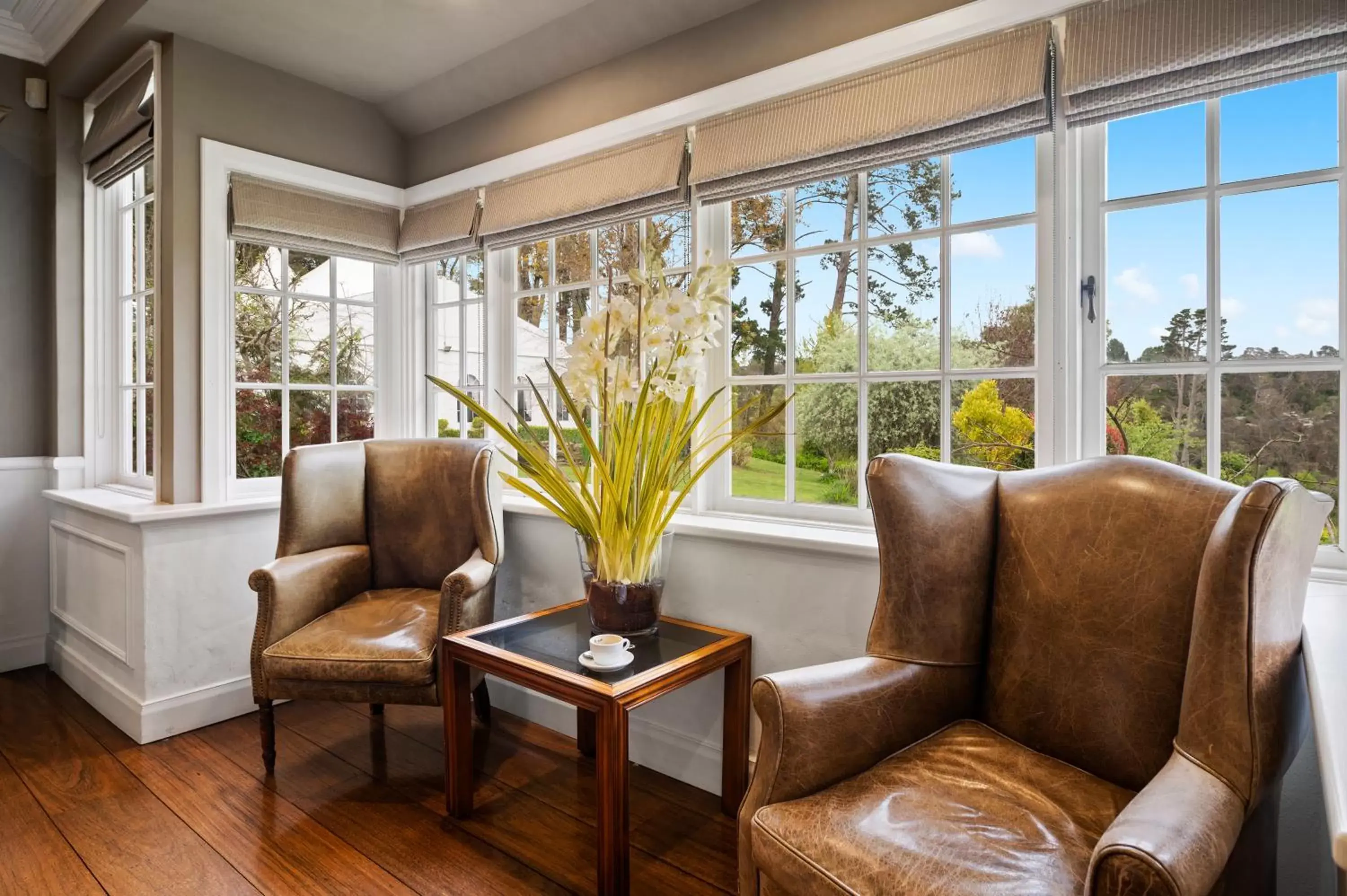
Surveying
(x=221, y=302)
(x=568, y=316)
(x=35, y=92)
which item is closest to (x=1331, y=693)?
(x=568, y=316)

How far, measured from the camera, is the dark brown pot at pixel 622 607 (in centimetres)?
203


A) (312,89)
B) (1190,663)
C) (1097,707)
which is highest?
(312,89)

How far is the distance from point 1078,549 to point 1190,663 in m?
0.35

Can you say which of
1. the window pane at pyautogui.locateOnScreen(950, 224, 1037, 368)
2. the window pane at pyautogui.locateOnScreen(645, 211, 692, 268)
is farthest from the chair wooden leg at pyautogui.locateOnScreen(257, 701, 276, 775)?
the window pane at pyautogui.locateOnScreen(950, 224, 1037, 368)

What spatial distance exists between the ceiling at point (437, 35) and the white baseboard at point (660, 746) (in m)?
2.12

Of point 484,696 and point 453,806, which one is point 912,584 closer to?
point 453,806

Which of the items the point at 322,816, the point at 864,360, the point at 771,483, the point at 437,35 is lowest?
the point at 322,816

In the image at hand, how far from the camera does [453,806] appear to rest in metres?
2.05

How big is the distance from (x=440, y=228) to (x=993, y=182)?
2.19 m

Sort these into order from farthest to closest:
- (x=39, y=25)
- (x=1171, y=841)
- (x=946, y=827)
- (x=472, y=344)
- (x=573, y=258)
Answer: (x=472, y=344) < (x=39, y=25) < (x=573, y=258) < (x=946, y=827) < (x=1171, y=841)

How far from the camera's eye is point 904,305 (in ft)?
6.96

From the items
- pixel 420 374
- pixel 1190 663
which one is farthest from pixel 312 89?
pixel 1190 663

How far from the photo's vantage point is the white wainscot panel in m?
2.69

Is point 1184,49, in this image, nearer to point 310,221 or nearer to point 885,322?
point 885,322
